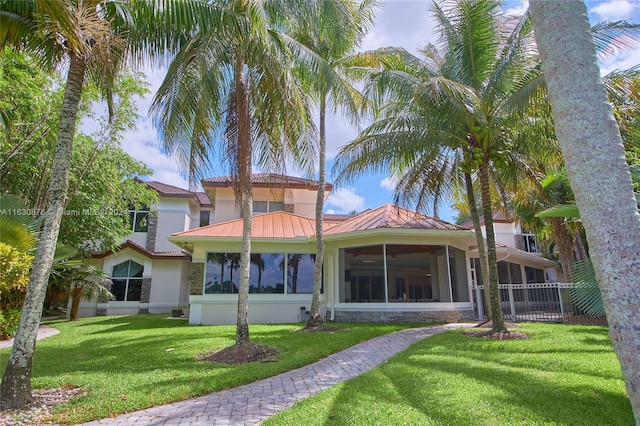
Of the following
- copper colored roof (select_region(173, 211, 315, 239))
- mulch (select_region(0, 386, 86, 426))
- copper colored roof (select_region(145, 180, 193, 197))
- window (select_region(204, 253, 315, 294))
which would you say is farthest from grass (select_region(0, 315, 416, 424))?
copper colored roof (select_region(145, 180, 193, 197))

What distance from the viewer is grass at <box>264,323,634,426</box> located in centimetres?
425

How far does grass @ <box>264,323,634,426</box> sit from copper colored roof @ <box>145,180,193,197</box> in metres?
19.3

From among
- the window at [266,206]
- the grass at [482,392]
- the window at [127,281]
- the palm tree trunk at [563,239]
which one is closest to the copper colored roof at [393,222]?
the palm tree trunk at [563,239]

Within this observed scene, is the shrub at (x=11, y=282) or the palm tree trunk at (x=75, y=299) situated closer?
the shrub at (x=11, y=282)

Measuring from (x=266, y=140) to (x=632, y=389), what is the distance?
8.67 meters

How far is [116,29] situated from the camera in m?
6.87

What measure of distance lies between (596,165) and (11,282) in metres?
13.2

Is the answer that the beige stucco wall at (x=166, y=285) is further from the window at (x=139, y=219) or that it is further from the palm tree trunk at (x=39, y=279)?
the palm tree trunk at (x=39, y=279)

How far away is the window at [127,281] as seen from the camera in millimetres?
21281

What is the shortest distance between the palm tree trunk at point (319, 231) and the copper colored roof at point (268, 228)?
128 inches

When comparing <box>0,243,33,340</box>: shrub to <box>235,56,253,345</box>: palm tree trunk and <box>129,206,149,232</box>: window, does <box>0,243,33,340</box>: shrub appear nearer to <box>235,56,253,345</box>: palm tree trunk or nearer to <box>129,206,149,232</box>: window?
<box>235,56,253,345</box>: palm tree trunk

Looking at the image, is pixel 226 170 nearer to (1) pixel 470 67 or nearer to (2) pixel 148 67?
(2) pixel 148 67

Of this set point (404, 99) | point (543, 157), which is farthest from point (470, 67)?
point (543, 157)

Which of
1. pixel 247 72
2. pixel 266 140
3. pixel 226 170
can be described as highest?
pixel 247 72
